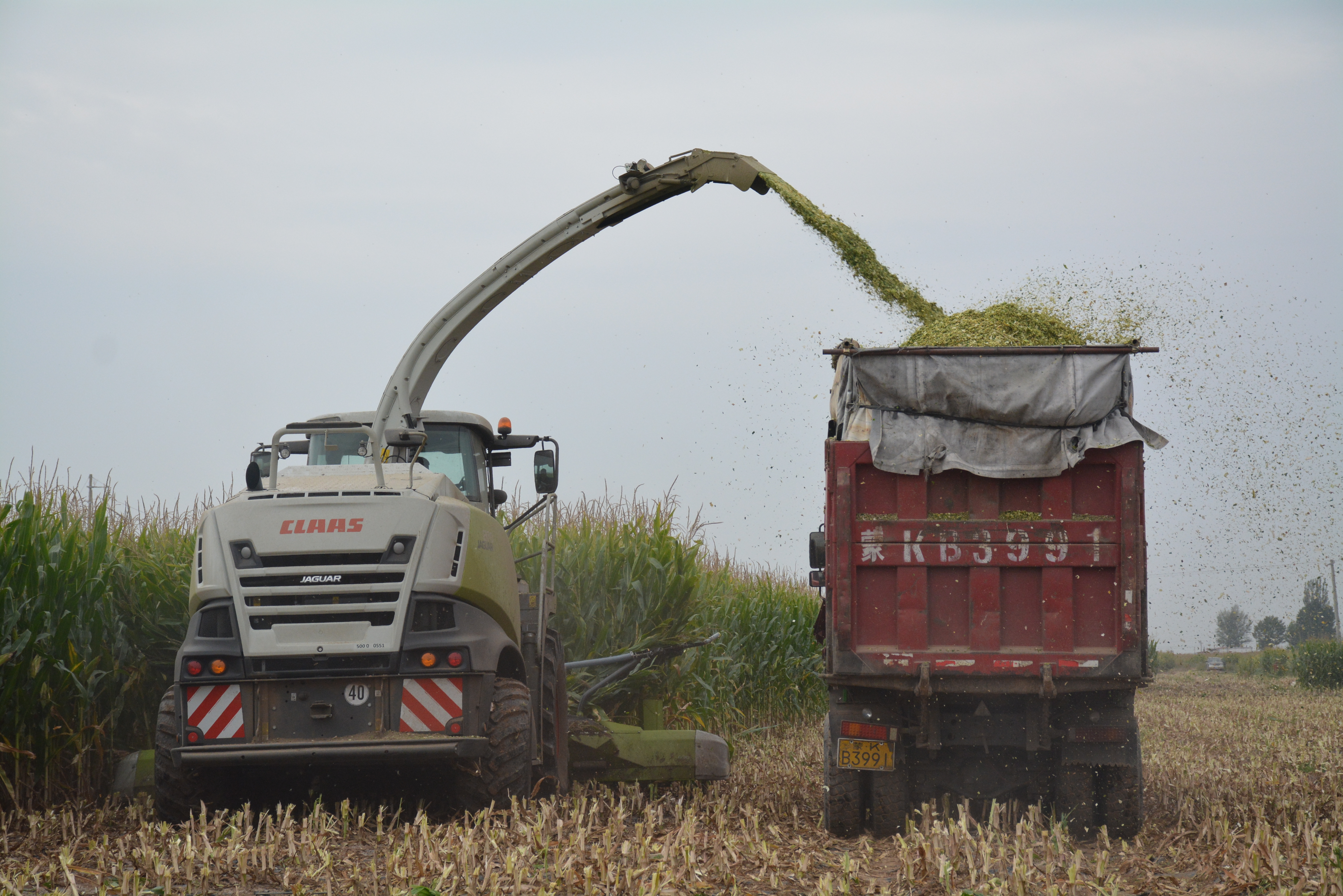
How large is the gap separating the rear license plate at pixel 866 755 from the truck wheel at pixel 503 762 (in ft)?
6.21

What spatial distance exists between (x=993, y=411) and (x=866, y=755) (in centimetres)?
220

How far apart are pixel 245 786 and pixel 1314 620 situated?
6822cm

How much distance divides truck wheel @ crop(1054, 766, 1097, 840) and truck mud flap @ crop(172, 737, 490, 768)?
361 centimetres

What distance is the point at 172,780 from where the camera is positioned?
254 inches

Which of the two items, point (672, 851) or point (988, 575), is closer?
point (672, 851)

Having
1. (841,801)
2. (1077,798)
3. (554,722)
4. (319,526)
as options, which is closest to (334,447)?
(319,526)

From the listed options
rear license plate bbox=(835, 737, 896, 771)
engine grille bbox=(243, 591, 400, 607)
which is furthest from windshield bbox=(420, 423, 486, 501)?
rear license plate bbox=(835, 737, 896, 771)

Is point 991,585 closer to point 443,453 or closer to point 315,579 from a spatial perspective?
point 443,453

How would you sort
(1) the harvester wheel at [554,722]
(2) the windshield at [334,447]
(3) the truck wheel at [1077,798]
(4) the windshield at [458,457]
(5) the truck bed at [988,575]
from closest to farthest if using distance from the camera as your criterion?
(5) the truck bed at [988,575] → (3) the truck wheel at [1077,798] → (1) the harvester wheel at [554,722] → (2) the windshield at [334,447] → (4) the windshield at [458,457]

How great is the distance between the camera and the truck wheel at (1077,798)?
7.15 metres

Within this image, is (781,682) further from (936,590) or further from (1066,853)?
(1066,853)

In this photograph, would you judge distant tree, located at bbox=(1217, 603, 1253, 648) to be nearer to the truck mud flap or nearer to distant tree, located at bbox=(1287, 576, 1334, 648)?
distant tree, located at bbox=(1287, 576, 1334, 648)

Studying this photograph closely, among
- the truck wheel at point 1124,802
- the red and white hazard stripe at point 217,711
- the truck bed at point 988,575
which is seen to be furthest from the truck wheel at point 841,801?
the red and white hazard stripe at point 217,711

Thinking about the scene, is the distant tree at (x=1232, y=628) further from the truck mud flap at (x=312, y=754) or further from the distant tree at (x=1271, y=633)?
the truck mud flap at (x=312, y=754)
